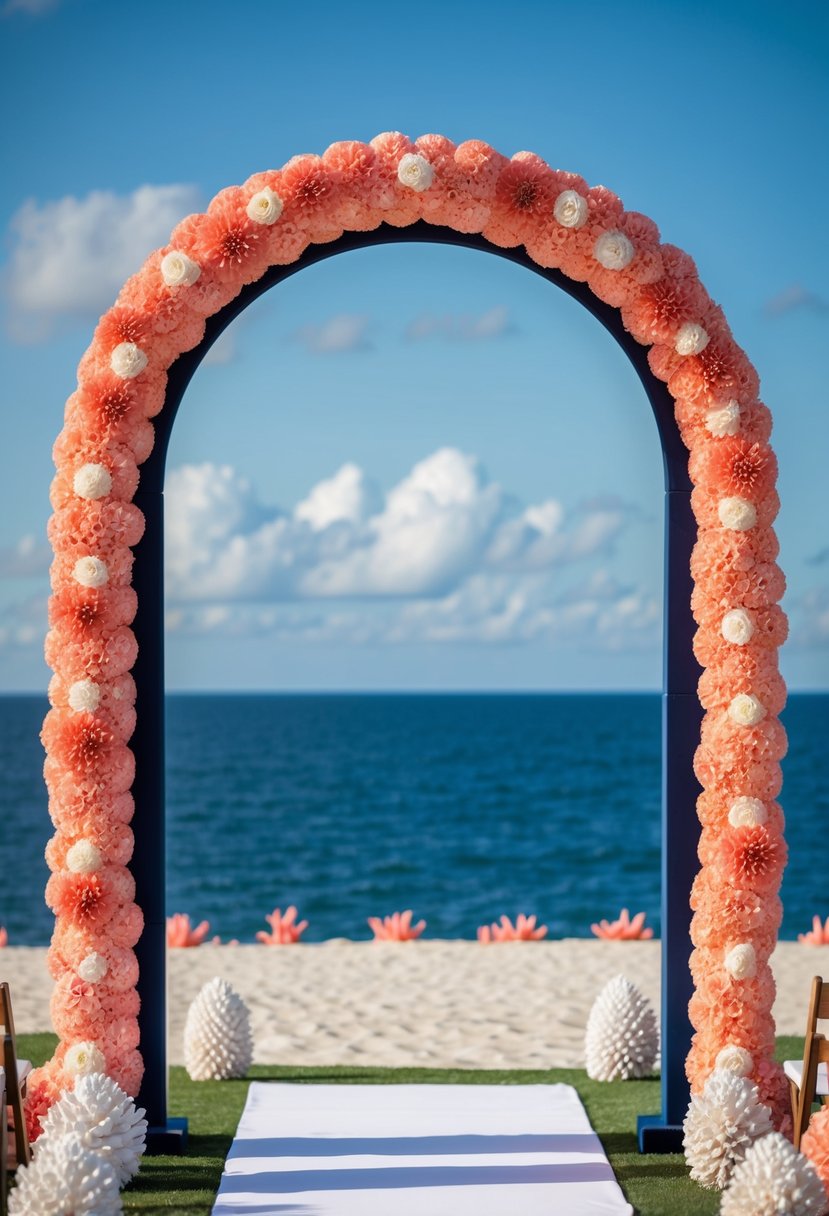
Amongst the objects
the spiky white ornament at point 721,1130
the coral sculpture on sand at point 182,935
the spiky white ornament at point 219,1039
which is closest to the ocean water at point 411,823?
the coral sculpture on sand at point 182,935

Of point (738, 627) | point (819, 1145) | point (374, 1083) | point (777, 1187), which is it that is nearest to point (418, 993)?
point (374, 1083)

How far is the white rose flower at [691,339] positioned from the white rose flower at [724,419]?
22 centimetres

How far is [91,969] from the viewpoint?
5223 millimetres

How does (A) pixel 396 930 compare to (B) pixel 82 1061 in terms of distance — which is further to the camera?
(A) pixel 396 930

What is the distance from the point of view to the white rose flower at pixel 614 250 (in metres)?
5.36

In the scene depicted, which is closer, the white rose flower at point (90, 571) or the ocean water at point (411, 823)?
the white rose flower at point (90, 571)

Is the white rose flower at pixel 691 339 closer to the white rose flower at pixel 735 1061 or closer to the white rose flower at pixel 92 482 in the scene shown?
the white rose flower at pixel 92 482

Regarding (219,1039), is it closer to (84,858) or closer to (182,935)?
(84,858)

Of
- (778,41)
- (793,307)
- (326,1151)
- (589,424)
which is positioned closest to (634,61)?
(778,41)

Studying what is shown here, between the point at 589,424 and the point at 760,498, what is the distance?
40.2 m

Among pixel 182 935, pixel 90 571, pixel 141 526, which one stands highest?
pixel 141 526

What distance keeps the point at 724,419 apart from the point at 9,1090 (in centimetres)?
332

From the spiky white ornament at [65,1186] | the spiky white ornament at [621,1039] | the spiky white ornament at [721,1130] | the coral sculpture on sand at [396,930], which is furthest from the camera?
the coral sculpture on sand at [396,930]

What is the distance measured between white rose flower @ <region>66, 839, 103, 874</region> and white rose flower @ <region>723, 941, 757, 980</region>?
7.39 feet
